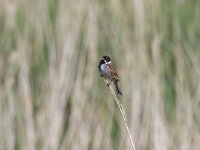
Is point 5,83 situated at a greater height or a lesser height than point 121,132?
greater

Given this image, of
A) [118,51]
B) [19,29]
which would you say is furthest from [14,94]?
[118,51]

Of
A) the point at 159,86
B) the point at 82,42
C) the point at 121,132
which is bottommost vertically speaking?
the point at 121,132

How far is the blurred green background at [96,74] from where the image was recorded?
2.80 m

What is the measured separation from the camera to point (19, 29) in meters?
2.96

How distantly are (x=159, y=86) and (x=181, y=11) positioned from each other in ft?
1.31

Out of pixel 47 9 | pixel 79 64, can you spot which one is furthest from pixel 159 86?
pixel 47 9

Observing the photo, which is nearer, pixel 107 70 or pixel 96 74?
pixel 107 70

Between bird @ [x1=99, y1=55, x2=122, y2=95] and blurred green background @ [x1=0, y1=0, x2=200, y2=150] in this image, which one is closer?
bird @ [x1=99, y1=55, x2=122, y2=95]

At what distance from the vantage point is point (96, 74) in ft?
9.29

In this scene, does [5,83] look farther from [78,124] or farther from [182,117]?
[182,117]

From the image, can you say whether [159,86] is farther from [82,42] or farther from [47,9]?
[47,9]

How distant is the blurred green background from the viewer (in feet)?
9.18

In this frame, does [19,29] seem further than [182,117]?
Yes

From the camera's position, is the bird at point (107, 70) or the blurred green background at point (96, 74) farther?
the blurred green background at point (96, 74)
